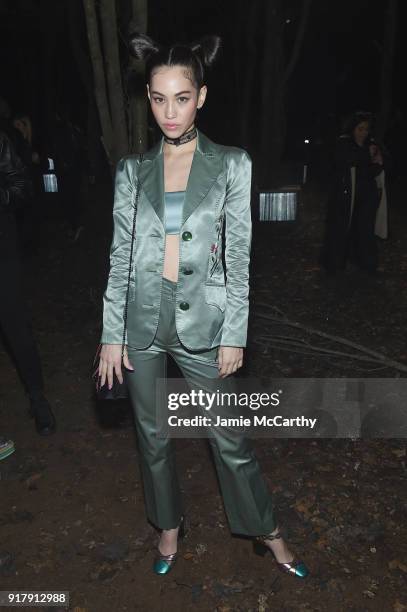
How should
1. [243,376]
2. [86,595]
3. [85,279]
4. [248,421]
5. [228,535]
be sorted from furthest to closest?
1. [85,279]
2. [243,376]
3. [248,421]
4. [228,535]
5. [86,595]

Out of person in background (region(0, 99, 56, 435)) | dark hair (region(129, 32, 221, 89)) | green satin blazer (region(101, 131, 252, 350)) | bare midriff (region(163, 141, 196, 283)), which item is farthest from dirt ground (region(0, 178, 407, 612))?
dark hair (region(129, 32, 221, 89))

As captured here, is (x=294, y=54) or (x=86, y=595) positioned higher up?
(x=294, y=54)

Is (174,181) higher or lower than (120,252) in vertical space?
higher

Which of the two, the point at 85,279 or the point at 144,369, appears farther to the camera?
the point at 85,279

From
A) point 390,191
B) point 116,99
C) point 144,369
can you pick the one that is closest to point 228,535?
point 144,369

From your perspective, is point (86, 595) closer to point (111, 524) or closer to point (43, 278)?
point (111, 524)

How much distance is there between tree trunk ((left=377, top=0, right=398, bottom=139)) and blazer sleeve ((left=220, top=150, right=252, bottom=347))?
50.0 feet

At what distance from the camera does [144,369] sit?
2.89m

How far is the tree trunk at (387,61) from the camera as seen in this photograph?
1549 cm

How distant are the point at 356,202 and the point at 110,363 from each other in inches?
255

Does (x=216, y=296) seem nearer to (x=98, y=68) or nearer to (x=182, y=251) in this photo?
(x=182, y=251)

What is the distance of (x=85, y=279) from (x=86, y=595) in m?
6.66

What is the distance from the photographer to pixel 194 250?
2664 millimetres

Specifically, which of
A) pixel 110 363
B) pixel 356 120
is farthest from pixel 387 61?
pixel 110 363
